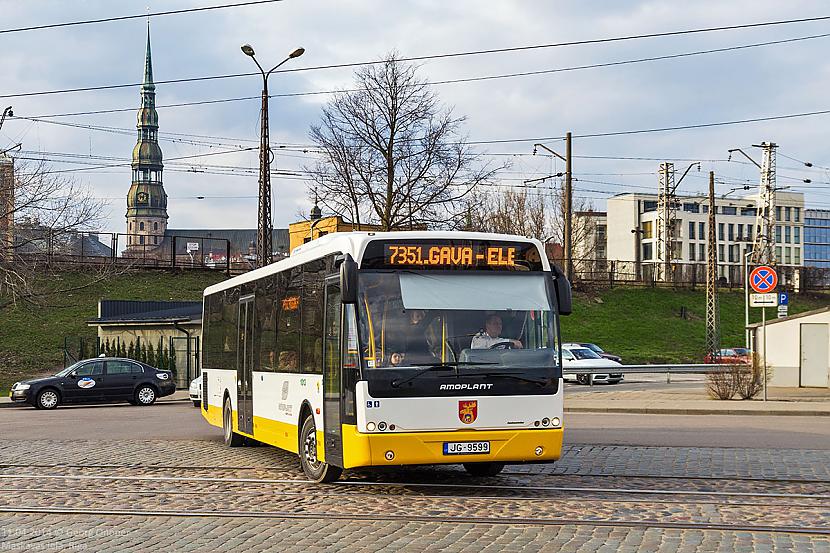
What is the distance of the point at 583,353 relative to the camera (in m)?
45.0

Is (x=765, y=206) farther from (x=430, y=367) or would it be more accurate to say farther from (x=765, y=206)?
(x=430, y=367)

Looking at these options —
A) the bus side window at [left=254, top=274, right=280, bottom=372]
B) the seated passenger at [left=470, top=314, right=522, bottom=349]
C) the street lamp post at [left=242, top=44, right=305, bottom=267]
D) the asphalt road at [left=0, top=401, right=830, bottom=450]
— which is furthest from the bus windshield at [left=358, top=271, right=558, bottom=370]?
the street lamp post at [left=242, top=44, right=305, bottom=267]

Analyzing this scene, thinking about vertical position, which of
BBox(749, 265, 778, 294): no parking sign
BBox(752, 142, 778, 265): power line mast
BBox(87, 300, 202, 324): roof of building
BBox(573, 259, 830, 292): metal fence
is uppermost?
BBox(752, 142, 778, 265): power line mast

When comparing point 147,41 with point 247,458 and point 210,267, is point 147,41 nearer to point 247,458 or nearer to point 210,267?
point 210,267

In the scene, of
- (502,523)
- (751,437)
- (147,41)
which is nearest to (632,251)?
(147,41)

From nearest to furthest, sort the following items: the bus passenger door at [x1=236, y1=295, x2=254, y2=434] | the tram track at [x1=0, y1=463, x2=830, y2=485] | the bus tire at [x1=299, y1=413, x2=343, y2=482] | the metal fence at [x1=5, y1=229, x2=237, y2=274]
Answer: the bus tire at [x1=299, y1=413, x2=343, y2=482], the tram track at [x1=0, y1=463, x2=830, y2=485], the bus passenger door at [x1=236, y1=295, x2=254, y2=434], the metal fence at [x1=5, y1=229, x2=237, y2=274]

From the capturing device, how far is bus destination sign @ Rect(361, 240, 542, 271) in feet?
39.6

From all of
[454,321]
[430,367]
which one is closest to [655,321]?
[454,321]

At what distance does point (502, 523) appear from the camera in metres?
9.99

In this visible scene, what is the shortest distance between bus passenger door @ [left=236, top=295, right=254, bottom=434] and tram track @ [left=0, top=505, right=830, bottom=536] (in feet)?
17.5

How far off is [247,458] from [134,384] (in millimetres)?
18043

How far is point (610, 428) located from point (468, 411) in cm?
1046

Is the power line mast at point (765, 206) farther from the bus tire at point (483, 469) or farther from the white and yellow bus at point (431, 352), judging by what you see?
the white and yellow bus at point (431, 352)

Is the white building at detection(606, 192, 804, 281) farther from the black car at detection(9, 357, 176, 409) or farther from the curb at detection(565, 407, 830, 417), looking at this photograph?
the curb at detection(565, 407, 830, 417)
